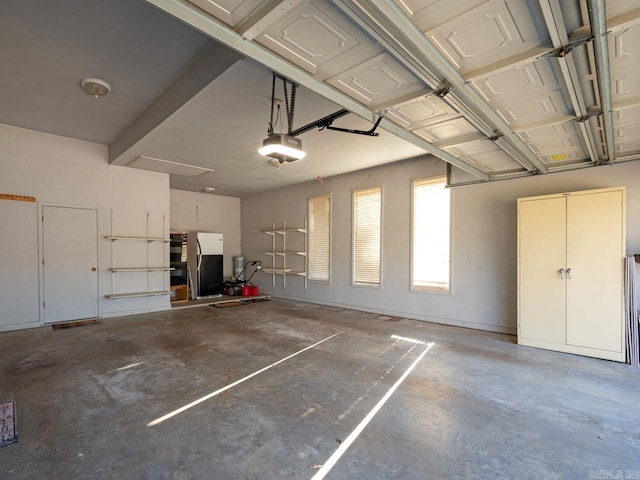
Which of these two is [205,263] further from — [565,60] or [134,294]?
[565,60]

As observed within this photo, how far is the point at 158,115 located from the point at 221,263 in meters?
5.61

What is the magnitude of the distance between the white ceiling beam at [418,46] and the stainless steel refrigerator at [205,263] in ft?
25.3

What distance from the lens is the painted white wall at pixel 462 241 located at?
4.39m

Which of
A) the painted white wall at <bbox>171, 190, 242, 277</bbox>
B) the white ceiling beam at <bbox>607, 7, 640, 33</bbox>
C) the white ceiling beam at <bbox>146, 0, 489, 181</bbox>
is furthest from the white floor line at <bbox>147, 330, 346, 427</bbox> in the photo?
the painted white wall at <bbox>171, 190, 242, 277</bbox>

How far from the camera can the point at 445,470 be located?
1.85 meters

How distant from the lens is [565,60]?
6.16 feet

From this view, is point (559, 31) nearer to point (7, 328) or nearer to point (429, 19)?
point (429, 19)

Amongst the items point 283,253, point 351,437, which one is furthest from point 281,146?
point 283,253

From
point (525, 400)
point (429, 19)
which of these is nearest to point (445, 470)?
point (525, 400)

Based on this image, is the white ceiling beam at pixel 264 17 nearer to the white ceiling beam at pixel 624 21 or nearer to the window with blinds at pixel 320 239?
the white ceiling beam at pixel 624 21

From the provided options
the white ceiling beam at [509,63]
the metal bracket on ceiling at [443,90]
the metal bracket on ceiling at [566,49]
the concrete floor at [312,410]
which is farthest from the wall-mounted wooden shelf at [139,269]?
the metal bracket on ceiling at [566,49]

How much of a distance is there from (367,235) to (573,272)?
356cm

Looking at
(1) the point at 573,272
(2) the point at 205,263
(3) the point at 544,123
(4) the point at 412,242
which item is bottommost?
(2) the point at 205,263

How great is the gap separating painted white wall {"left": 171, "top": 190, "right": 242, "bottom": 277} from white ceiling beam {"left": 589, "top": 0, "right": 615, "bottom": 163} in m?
9.02
